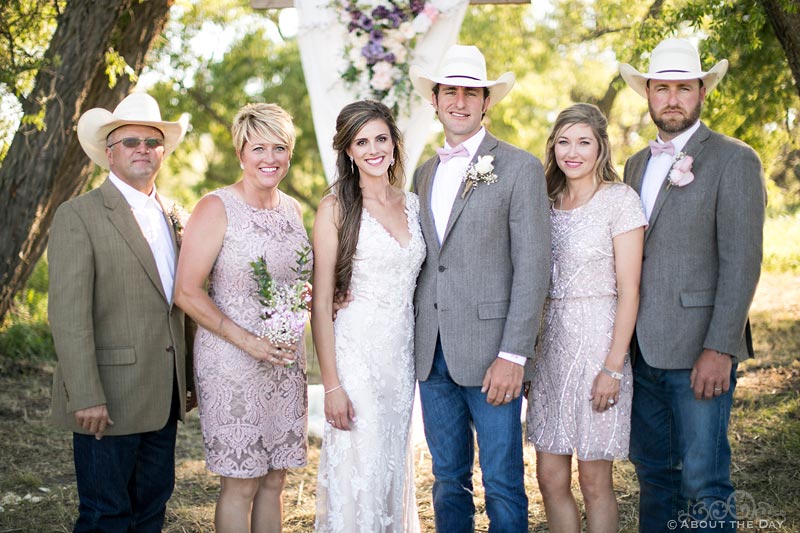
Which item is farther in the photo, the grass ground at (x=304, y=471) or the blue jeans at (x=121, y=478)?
the grass ground at (x=304, y=471)

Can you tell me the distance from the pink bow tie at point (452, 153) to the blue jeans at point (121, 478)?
65.0 inches

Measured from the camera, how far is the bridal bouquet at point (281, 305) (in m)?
3.35

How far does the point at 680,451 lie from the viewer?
141 inches

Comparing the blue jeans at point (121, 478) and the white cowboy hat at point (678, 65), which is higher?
the white cowboy hat at point (678, 65)

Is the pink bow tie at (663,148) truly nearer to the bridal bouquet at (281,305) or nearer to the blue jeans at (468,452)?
the blue jeans at (468,452)

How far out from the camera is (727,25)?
17.6ft

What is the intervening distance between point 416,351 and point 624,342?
2.93 ft

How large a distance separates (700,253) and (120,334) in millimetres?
2511

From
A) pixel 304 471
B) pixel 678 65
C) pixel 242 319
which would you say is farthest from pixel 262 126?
pixel 304 471

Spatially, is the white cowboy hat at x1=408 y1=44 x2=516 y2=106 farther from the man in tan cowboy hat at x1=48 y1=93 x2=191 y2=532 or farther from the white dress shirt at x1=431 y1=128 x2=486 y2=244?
the man in tan cowboy hat at x1=48 y1=93 x2=191 y2=532

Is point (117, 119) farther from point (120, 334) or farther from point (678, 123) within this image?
point (678, 123)

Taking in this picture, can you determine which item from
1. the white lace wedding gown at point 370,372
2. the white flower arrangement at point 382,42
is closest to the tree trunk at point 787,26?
the white flower arrangement at point 382,42

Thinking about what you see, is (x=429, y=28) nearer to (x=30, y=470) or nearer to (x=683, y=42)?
(x=683, y=42)

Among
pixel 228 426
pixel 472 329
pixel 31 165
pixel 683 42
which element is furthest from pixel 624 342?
pixel 31 165
